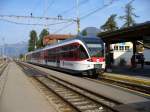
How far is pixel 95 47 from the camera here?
1067 inches

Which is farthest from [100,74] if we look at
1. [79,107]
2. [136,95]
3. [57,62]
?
[79,107]

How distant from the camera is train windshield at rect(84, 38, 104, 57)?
26.8m

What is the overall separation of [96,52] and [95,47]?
395 mm

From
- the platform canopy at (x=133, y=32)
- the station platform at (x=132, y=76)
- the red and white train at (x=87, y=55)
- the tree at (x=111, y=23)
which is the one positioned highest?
the tree at (x=111, y=23)

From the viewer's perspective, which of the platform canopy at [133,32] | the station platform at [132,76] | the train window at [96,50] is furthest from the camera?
the platform canopy at [133,32]

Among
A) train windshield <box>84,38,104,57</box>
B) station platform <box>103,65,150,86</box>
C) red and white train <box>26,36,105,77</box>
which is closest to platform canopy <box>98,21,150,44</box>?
station platform <box>103,65,150,86</box>

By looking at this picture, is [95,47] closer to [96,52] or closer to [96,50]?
[96,50]

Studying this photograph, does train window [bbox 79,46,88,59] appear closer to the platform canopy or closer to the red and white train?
the red and white train

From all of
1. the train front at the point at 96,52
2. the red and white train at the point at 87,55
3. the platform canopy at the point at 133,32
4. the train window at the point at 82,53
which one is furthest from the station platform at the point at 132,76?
the platform canopy at the point at 133,32

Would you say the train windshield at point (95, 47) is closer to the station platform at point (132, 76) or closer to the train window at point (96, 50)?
the train window at point (96, 50)

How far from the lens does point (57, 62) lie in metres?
36.4

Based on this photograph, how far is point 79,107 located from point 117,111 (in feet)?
7.71

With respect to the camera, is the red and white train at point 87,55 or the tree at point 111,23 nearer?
the red and white train at point 87,55

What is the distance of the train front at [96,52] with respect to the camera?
2667 cm
